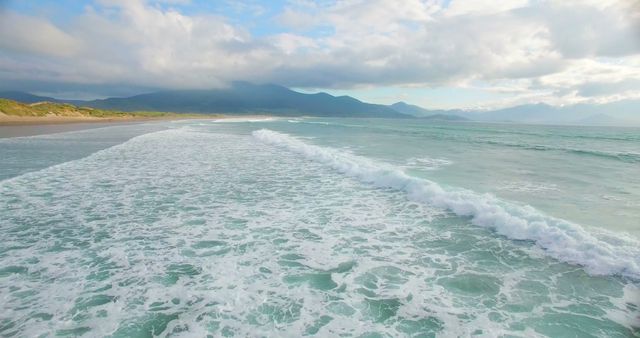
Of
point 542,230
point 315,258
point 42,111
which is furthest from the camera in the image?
point 42,111

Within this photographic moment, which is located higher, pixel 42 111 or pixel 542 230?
pixel 42 111

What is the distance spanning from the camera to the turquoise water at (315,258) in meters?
5.10

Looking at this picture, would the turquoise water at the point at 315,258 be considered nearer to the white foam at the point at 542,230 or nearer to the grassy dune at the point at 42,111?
the white foam at the point at 542,230

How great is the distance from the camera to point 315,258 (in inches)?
289

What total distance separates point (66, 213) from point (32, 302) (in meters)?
5.34

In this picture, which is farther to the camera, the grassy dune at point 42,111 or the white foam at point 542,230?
the grassy dune at point 42,111

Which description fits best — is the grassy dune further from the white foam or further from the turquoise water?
the white foam

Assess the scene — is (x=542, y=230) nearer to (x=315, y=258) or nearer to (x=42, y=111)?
(x=315, y=258)

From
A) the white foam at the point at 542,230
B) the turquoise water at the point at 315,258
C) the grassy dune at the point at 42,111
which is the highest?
the grassy dune at the point at 42,111

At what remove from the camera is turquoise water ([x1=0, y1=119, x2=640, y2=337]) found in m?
5.10

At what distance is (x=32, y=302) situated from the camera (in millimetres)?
5414

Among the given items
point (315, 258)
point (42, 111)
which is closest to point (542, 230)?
point (315, 258)

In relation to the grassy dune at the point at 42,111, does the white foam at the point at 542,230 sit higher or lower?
lower

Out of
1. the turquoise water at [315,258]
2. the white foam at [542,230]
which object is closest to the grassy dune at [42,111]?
the turquoise water at [315,258]
